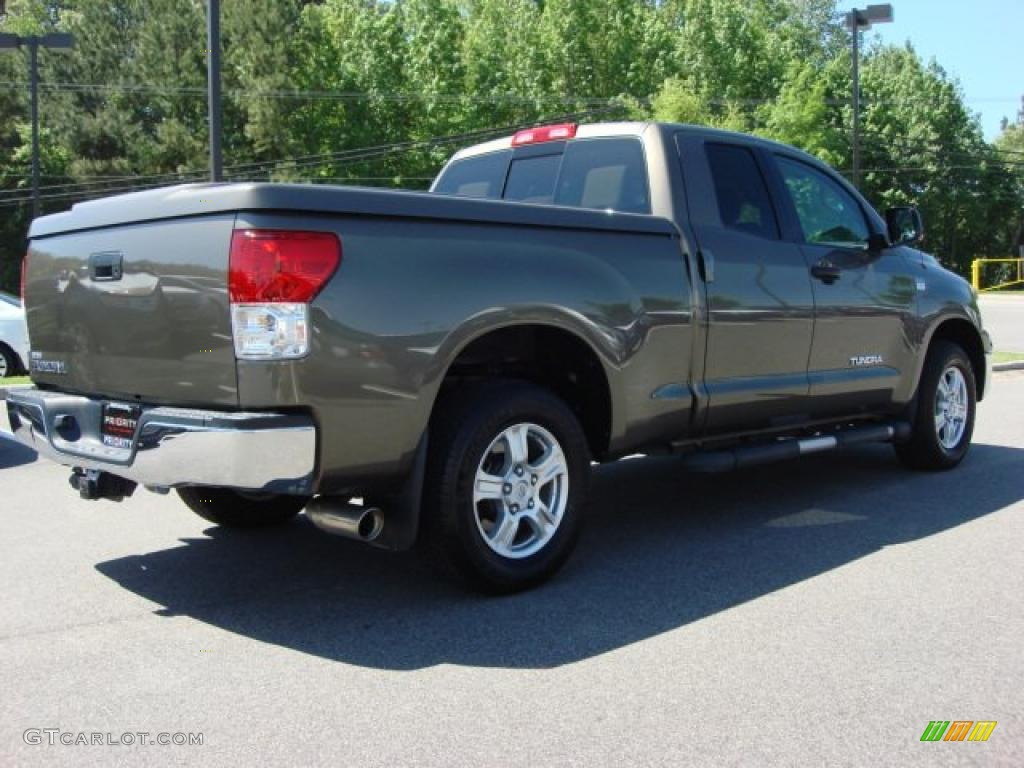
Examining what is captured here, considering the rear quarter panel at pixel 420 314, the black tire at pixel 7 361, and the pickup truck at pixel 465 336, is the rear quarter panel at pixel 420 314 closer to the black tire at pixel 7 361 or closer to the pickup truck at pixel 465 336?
the pickup truck at pixel 465 336

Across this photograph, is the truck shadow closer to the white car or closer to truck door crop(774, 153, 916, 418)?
truck door crop(774, 153, 916, 418)

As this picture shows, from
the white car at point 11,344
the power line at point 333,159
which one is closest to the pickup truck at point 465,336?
the white car at point 11,344

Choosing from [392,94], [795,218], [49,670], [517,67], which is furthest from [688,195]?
[517,67]

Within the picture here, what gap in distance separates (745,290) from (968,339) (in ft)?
9.32

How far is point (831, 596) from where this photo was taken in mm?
4414

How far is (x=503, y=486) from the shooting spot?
433 cm

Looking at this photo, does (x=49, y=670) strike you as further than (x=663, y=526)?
No

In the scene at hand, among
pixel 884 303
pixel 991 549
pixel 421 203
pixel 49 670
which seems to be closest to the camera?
pixel 49 670

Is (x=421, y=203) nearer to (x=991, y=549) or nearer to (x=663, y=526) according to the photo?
(x=663, y=526)

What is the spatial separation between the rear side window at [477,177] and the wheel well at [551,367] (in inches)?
55.0

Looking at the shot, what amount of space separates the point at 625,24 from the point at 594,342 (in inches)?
2022

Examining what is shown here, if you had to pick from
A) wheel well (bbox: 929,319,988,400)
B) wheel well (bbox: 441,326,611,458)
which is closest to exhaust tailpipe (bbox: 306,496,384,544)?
wheel well (bbox: 441,326,611,458)

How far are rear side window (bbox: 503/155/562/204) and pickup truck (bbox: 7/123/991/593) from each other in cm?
1

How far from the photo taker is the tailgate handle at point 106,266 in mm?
4134
